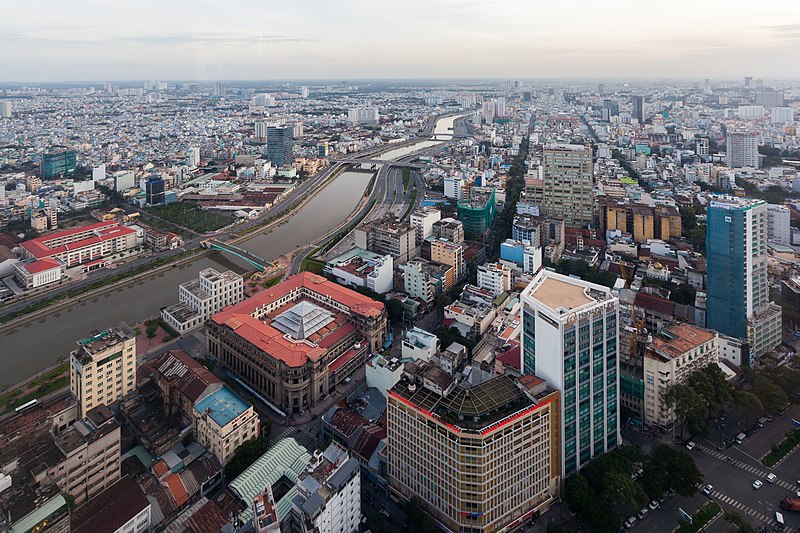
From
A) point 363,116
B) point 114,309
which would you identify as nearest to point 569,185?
point 114,309

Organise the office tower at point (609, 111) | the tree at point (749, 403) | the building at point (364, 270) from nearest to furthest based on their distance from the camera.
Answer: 1. the tree at point (749, 403)
2. the building at point (364, 270)
3. the office tower at point (609, 111)

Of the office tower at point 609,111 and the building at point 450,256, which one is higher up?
the office tower at point 609,111

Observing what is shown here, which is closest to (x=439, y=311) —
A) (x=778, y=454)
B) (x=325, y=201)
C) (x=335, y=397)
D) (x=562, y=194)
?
(x=335, y=397)

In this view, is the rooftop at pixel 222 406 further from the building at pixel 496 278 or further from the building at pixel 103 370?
the building at pixel 496 278

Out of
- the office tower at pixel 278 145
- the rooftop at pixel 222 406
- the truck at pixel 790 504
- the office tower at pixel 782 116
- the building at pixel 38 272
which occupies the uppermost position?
the office tower at pixel 782 116

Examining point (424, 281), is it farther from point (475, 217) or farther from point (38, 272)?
point (38, 272)

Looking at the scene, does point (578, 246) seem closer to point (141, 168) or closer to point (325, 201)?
point (325, 201)

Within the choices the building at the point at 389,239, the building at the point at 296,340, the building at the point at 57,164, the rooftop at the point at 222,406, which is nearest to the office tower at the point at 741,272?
the building at the point at 296,340
